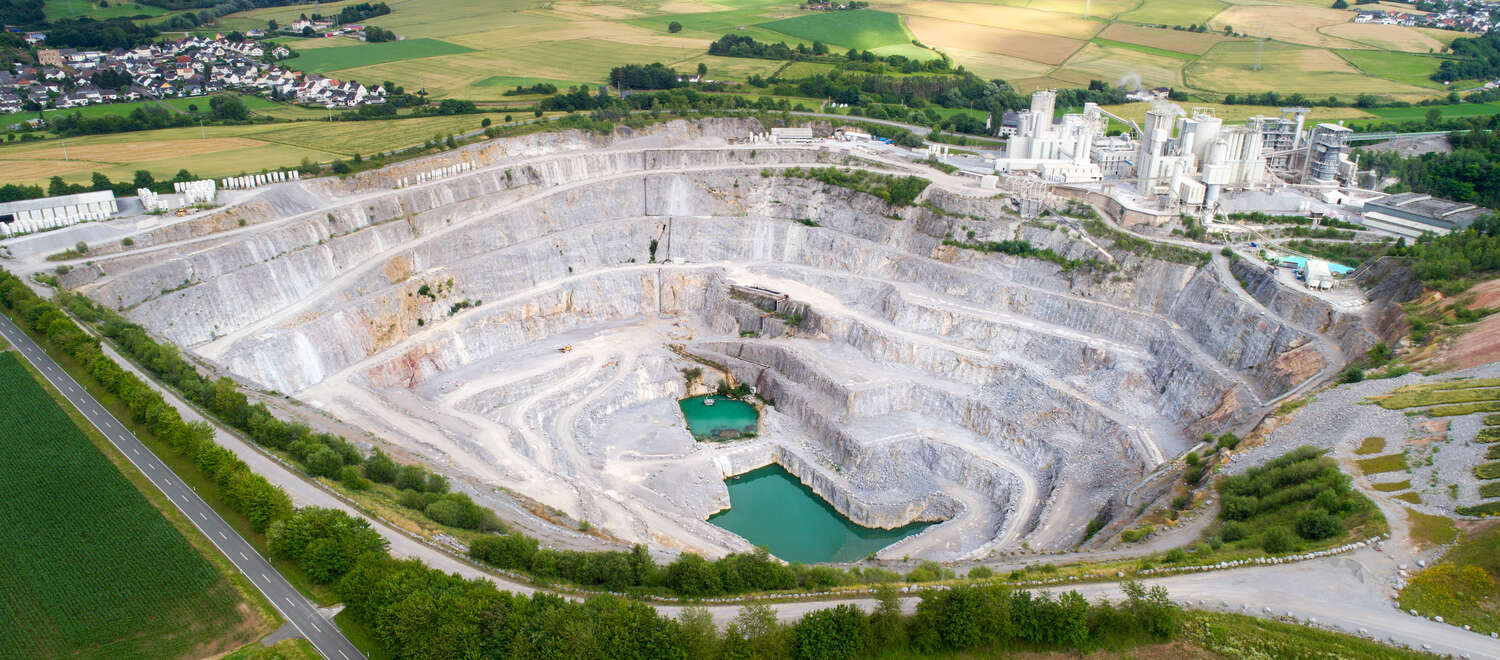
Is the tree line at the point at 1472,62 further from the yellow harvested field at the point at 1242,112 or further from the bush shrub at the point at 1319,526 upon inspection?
the bush shrub at the point at 1319,526

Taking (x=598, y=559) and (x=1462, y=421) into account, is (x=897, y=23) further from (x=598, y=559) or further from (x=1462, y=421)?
(x=598, y=559)

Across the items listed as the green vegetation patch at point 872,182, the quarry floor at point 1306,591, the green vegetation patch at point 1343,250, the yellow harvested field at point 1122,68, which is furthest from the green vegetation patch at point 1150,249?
the yellow harvested field at point 1122,68

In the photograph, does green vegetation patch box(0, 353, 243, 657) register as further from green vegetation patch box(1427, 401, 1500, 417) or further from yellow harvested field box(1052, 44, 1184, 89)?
yellow harvested field box(1052, 44, 1184, 89)

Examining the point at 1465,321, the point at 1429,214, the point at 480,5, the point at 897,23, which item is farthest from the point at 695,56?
the point at 1465,321

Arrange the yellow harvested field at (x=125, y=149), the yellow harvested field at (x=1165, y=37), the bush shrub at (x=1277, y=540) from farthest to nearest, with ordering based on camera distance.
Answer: the yellow harvested field at (x=1165, y=37) → the yellow harvested field at (x=125, y=149) → the bush shrub at (x=1277, y=540)

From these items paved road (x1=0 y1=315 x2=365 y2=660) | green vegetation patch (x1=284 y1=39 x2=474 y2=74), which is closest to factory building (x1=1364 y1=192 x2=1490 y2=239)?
paved road (x1=0 y1=315 x2=365 y2=660)

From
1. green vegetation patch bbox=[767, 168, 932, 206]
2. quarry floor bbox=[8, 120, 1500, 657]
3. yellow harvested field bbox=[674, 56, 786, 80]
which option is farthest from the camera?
yellow harvested field bbox=[674, 56, 786, 80]
